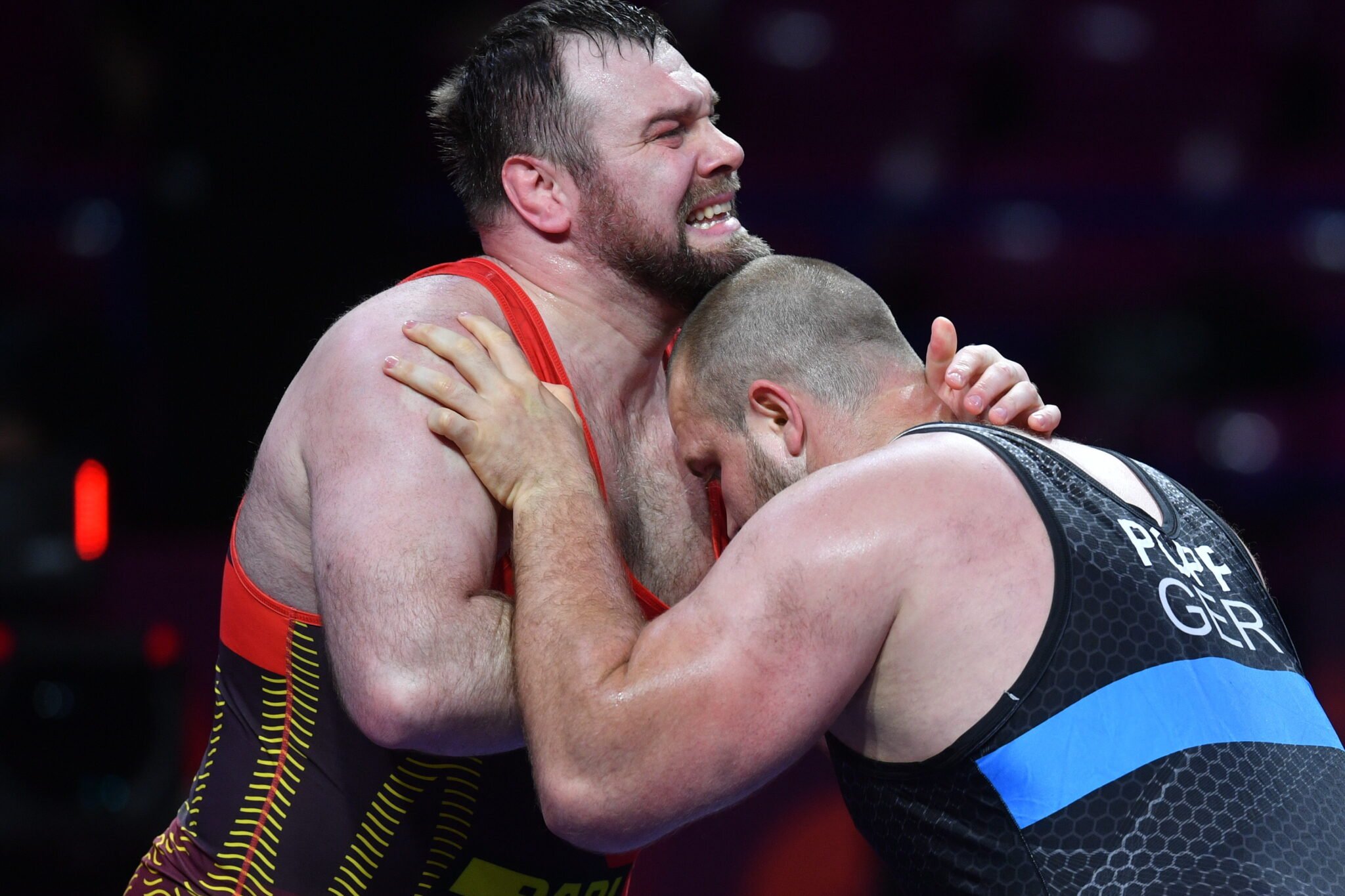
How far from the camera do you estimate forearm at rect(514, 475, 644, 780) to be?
5.57ft

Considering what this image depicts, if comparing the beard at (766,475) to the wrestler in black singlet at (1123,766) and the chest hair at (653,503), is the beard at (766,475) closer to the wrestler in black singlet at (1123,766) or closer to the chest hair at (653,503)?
the chest hair at (653,503)

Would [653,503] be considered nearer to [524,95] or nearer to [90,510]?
[524,95]

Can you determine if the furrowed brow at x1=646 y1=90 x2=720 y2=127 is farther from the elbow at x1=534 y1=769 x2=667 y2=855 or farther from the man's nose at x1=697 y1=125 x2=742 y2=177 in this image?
the elbow at x1=534 y1=769 x2=667 y2=855

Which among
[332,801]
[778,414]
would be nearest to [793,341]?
[778,414]

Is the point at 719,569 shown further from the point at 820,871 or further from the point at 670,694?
the point at 820,871

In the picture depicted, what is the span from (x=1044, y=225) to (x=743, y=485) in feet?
16.6

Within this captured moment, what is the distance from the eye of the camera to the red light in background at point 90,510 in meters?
4.21

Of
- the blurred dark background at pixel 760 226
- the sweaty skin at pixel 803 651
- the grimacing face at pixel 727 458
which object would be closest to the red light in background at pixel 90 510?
the blurred dark background at pixel 760 226

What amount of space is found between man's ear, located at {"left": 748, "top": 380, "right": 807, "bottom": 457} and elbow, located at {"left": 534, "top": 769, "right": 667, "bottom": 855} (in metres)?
0.69

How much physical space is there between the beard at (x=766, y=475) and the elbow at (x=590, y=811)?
0.66 m

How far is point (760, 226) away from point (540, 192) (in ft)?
13.7

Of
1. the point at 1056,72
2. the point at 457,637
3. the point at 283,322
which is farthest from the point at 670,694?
the point at 1056,72

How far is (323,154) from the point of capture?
6.01 metres

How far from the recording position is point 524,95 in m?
2.49
